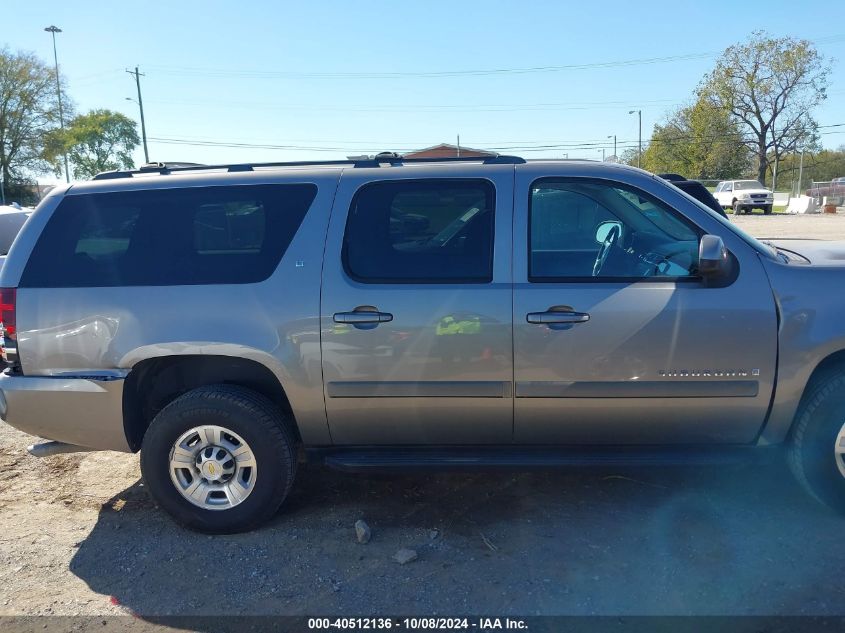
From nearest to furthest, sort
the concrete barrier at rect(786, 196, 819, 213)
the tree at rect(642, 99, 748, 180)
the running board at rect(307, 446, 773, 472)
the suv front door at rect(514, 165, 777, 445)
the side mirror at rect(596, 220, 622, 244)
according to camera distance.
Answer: the suv front door at rect(514, 165, 777, 445) → the running board at rect(307, 446, 773, 472) → the side mirror at rect(596, 220, 622, 244) → the concrete barrier at rect(786, 196, 819, 213) → the tree at rect(642, 99, 748, 180)

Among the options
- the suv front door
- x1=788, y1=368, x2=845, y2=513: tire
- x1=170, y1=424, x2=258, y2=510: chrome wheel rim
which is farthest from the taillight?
x1=788, y1=368, x2=845, y2=513: tire

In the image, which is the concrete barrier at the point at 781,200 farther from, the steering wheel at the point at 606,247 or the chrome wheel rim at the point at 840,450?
the chrome wheel rim at the point at 840,450

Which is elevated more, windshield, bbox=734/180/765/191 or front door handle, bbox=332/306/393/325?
front door handle, bbox=332/306/393/325

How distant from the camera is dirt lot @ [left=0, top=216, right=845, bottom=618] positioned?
3068 millimetres

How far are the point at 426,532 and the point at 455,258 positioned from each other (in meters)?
1.49

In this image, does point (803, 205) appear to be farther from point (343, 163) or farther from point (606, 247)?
point (343, 163)

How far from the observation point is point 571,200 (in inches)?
151

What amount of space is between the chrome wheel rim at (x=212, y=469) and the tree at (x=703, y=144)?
60.6m

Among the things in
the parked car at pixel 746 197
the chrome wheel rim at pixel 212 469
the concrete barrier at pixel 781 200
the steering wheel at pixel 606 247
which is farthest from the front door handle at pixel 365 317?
the concrete barrier at pixel 781 200

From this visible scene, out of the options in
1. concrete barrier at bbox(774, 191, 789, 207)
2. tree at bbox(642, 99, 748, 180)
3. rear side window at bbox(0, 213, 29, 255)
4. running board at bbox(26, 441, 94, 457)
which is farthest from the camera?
tree at bbox(642, 99, 748, 180)

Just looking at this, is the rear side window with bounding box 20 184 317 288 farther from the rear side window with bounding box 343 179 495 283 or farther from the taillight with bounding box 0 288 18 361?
the rear side window with bounding box 343 179 495 283

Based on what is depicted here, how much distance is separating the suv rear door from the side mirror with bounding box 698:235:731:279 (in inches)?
36.4

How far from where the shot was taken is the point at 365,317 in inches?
136

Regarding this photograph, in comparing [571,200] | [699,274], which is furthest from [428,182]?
[699,274]
